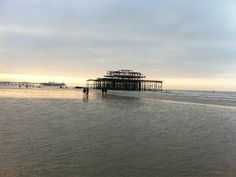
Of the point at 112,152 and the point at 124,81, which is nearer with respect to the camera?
the point at 112,152

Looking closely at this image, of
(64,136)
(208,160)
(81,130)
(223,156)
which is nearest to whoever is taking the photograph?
(208,160)

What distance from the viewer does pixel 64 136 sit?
16.6 meters

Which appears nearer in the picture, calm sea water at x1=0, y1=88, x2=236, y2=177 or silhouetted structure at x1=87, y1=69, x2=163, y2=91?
calm sea water at x1=0, y1=88, x2=236, y2=177

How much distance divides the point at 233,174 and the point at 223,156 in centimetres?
278

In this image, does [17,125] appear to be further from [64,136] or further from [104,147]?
[104,147]

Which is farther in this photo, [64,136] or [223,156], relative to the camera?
[64,136]

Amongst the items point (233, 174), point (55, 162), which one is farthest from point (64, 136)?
point (233, 174)

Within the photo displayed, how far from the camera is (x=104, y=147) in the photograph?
47.1 ft

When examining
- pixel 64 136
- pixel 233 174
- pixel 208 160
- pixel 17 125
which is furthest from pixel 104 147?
pixel 17 125

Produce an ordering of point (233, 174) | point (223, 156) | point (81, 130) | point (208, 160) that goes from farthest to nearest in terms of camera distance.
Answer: point (81, 130) < point (223, 156) < point (208, 160) < point (233, 174)

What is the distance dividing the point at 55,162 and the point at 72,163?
531 millimetres

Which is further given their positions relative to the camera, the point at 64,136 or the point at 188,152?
the point at 64,136

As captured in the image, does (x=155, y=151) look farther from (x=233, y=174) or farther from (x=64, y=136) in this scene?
(x=64, y=136)

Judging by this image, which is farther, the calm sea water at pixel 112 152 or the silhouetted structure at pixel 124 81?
the silhouetted structure at pixel 124 81
